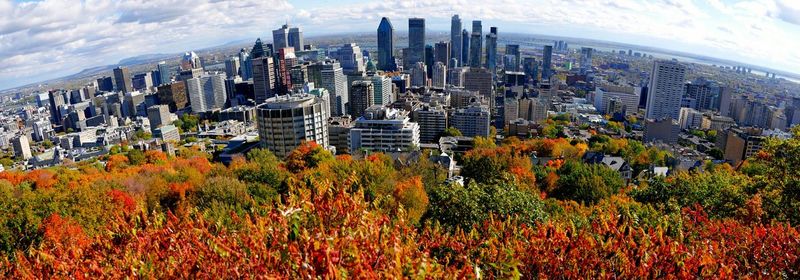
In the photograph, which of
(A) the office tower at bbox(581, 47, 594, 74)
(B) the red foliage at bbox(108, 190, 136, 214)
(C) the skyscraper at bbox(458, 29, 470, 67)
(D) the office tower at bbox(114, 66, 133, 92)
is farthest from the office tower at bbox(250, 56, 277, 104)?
(A) the office tower at bbox(581, 47, 594, 74)

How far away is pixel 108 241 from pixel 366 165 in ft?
48.0

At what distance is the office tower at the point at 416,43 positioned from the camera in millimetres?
117375

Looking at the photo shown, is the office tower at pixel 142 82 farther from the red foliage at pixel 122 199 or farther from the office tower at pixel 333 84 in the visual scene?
the red foliage at pixel 122 199

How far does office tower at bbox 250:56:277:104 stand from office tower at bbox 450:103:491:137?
44.7m

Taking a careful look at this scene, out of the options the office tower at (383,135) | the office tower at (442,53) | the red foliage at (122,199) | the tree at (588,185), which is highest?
the office tower at (442,53)

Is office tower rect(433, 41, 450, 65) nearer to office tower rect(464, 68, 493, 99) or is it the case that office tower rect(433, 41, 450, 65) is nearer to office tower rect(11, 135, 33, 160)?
office tower rect(464, 68, 493, 99)

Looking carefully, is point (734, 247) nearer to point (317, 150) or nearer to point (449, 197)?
point (449, 197)

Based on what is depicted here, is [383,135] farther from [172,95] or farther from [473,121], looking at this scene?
[172,95]

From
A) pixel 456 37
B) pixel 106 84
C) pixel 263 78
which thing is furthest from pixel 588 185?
pixel 106 84

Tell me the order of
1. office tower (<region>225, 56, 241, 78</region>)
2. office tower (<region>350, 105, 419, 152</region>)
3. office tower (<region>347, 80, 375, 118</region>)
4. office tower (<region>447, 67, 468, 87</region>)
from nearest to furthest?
office tower (<region>350, 105, 419, 152</region>)
office tower (<region>347, 80, 375, 118</region>)
office tower (<region>447, 67, 468, 87</region>)
office tower (<region>225, 56, 241, 78</region>)

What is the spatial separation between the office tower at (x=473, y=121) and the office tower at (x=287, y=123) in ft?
69.6

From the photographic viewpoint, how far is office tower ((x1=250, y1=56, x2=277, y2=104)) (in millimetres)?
78438

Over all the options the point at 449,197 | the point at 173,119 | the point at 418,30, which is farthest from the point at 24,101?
the point at 449,197

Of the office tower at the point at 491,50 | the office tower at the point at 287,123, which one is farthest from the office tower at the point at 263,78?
the office tower at the point at 491,50
